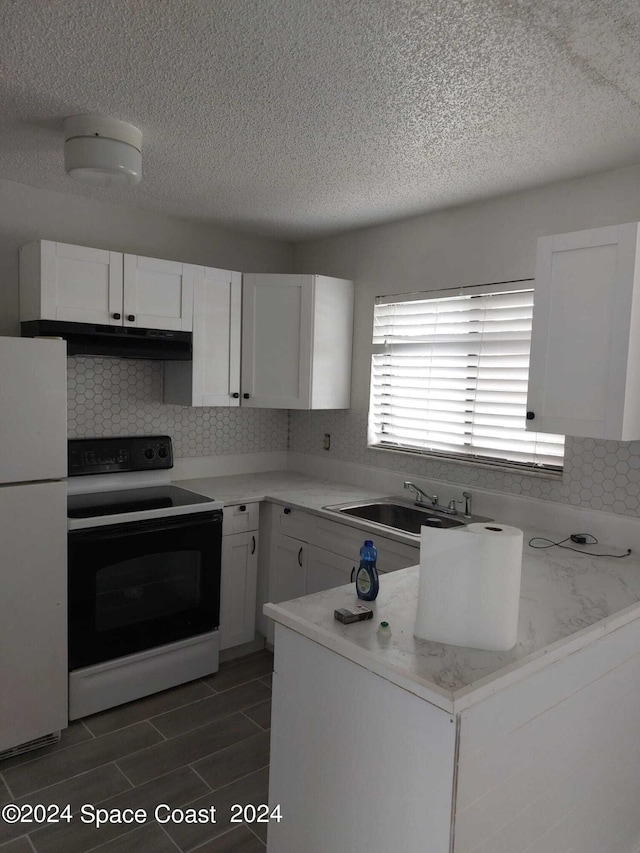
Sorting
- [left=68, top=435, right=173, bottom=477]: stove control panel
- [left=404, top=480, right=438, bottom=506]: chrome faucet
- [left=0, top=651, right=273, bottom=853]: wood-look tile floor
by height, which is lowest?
[left=0, top=651, right=273, bottom=853]: wood-look tile floor

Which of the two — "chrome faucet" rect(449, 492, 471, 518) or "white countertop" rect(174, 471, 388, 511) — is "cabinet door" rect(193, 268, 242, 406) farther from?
"chrome faucet" rect(449, 492, 471, 518)

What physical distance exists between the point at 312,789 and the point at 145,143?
91.4 inches

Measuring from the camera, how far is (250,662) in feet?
10.9

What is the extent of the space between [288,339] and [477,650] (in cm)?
240

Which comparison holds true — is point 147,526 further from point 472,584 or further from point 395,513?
point 472,584

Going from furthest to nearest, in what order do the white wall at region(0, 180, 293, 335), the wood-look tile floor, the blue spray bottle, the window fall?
the white wall at region(0, 180, 293, 335) → the window → the wood-look tile floor → the blue spray bottle

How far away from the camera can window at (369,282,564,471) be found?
9.42 feet

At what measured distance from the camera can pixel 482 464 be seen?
304 centimetres

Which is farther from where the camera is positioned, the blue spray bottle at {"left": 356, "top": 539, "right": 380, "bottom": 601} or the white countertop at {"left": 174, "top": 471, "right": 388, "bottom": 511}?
the white countertop at {"left": 174, "top": 471, "right": 388, "bottom": 511}

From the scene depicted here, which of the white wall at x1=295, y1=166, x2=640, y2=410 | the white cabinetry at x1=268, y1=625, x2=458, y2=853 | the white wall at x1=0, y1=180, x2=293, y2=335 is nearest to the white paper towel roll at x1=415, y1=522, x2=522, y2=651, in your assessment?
the white cabinetry at x1=268, y1=625, x2=458, y2=853

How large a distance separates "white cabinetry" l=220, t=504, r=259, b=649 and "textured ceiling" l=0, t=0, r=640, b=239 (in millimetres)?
1718

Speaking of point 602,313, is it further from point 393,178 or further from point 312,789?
point 312,789

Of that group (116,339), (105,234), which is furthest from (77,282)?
(105,234)

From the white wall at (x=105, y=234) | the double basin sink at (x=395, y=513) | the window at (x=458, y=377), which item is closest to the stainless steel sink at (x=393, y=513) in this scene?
the double basin sink at (x=395, y=513)
